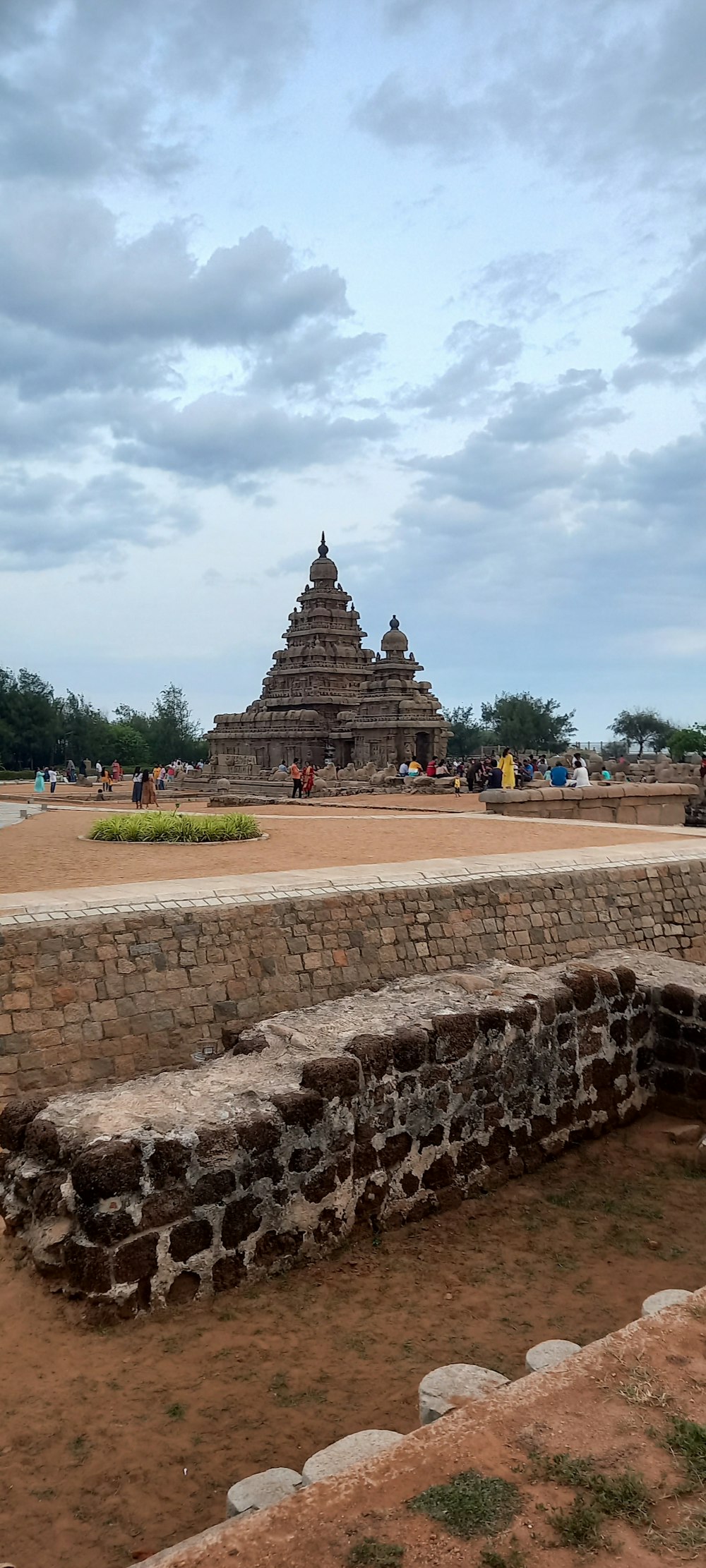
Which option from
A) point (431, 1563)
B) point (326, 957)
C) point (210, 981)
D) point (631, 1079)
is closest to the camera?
point (431, 1563)

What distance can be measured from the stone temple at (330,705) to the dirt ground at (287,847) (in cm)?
1862

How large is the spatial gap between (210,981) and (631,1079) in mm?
3775

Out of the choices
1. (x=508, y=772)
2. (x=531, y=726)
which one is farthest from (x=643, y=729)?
(x=508, y=772)

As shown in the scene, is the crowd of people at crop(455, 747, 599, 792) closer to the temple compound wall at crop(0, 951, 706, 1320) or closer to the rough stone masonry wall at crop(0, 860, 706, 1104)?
the rough stone masonry wall at crop(0, 860, 706, 1104)

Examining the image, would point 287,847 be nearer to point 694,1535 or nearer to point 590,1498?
point 590,1498

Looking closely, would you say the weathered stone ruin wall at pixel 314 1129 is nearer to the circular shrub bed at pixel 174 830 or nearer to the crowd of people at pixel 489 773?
the circular shrub bed at pixel 174 830

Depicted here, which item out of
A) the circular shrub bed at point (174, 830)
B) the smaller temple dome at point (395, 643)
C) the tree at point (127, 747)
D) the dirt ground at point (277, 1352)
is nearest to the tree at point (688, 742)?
the smaller temple dome at point (395, 643)

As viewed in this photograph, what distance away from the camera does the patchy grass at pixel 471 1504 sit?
2.67 meters

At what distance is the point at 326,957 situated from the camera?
9391 mm

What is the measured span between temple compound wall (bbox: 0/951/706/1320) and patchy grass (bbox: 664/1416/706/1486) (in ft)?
8.43

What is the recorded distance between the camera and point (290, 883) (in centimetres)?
991

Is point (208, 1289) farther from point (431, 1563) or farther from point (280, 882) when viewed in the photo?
point (280, 882)

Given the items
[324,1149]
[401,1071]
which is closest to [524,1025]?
[401,1071]

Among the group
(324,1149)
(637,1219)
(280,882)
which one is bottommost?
(637,1219)
